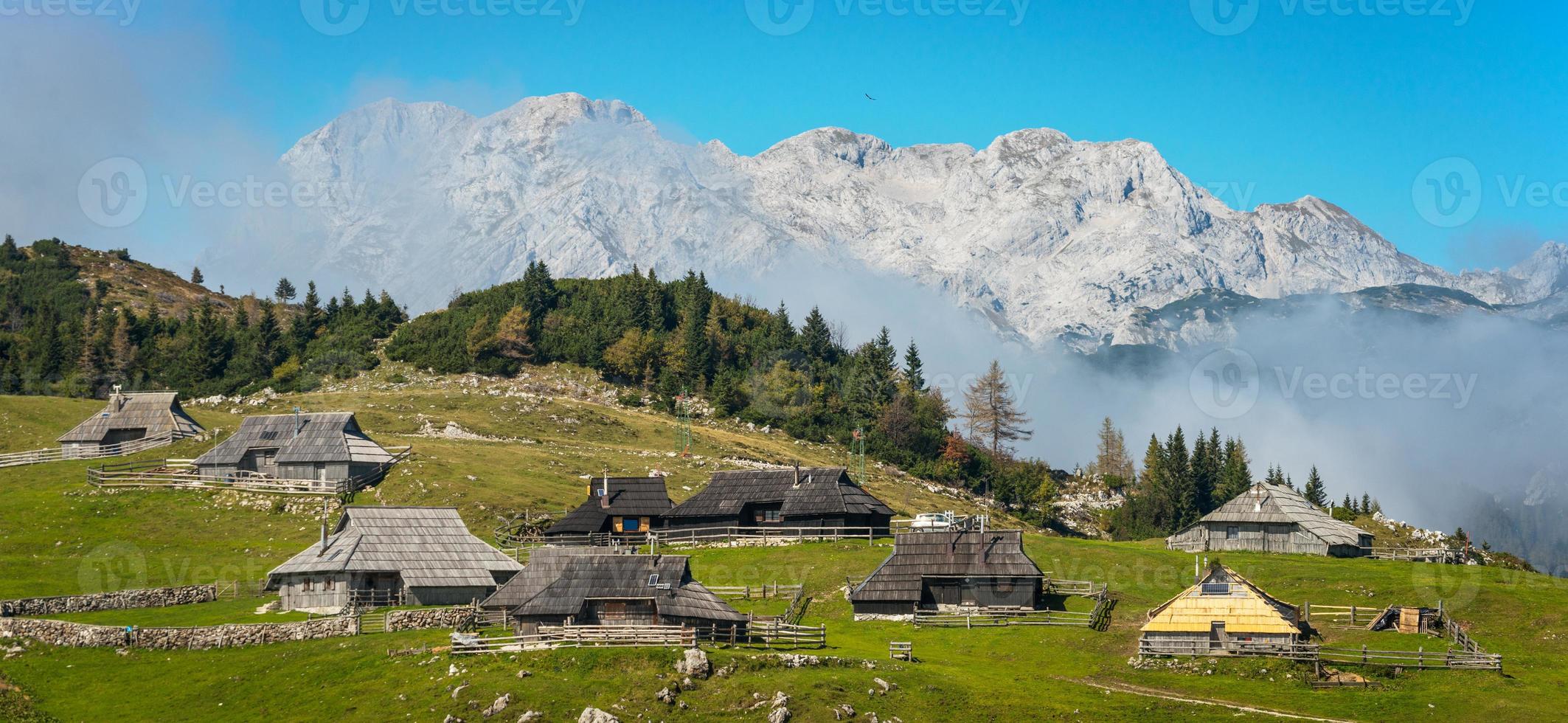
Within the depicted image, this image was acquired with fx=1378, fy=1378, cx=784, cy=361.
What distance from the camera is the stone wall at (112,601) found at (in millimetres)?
54875

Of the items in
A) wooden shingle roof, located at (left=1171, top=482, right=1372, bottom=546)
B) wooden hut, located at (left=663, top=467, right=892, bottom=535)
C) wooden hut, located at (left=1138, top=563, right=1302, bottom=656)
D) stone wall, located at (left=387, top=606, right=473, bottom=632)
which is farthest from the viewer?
wooden shingle roof, located at (left=1171, top=482, right=1372, bottom=546)

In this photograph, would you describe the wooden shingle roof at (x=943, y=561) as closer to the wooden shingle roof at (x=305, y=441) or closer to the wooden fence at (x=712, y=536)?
the wooden fence at (x=712, y=536)

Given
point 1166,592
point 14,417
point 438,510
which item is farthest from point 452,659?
point 14,417

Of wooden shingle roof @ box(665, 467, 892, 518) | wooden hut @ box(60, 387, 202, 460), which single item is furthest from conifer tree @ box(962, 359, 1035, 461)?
wooden hut @ box(60, 387, 202, 460)

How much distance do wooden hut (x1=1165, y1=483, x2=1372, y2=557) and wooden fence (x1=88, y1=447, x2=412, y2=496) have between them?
165ft

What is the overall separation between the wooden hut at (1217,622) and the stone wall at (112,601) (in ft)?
134

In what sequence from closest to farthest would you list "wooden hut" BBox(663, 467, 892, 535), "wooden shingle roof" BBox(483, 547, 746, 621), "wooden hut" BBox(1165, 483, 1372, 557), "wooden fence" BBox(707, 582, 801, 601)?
"wooden shingle roof" BBox(483, 547, 746, 621)
"wooden fence" BBox(707, 582, 801, 601)
"wooden hut" BBox(663, 467, 892, 535)
"wooden hut" BBox(1165, 483, 1372, 557)

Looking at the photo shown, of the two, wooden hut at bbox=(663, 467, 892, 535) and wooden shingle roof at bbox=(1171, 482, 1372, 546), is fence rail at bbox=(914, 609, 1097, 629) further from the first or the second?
wooden shingle roof at bbox=(1171, 482, 1372, 546)

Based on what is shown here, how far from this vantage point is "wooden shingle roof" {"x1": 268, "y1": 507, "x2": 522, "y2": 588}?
6109 centimetres

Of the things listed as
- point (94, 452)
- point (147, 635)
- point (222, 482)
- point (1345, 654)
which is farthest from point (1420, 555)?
point (94, 452)

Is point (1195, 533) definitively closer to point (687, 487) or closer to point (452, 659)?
point (687, 487)

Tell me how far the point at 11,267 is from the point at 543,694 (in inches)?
6253

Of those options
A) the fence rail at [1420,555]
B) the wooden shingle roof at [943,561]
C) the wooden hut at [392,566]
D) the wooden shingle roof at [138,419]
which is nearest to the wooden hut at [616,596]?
the wooden hut at [392,566]

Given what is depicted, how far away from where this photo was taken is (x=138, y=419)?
3767 inches
